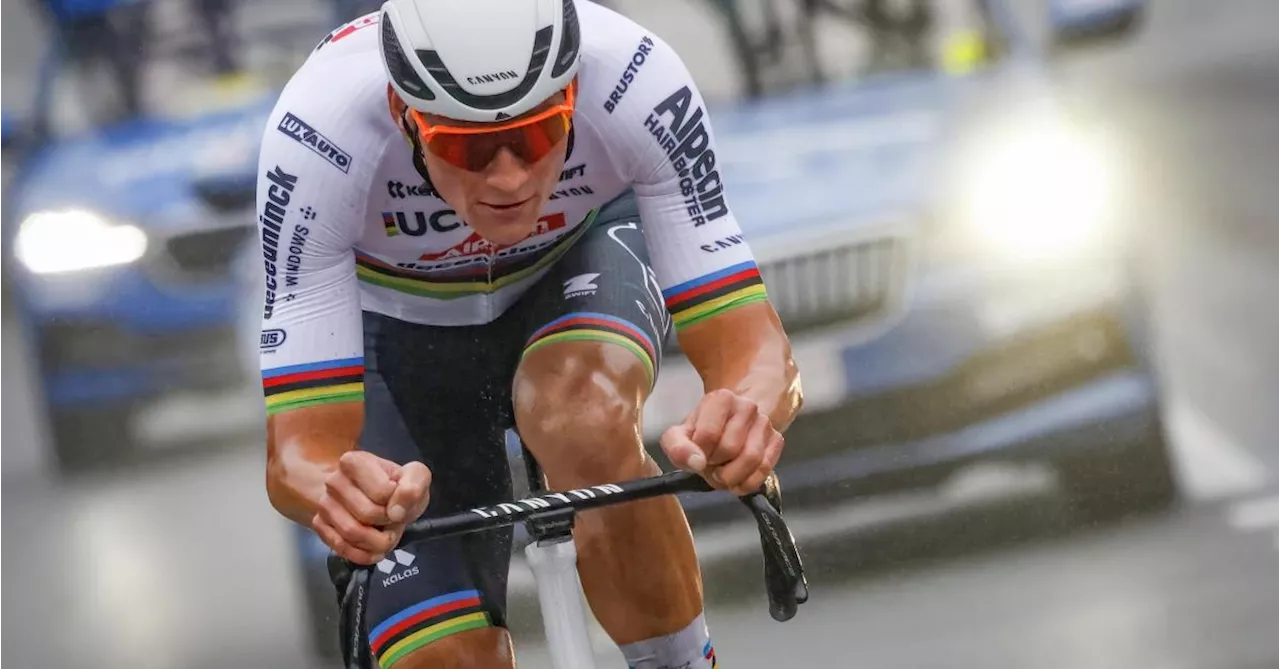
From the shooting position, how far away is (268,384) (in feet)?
8.36

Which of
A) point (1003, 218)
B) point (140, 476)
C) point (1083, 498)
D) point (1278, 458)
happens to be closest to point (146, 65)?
point (140, 476)

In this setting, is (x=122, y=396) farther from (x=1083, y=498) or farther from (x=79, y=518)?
(x=1083, y=498)

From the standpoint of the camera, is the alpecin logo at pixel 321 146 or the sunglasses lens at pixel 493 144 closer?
the sunglasses lens at pixel 493 144

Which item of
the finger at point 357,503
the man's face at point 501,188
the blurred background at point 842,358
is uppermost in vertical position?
the man's face at point 501,188

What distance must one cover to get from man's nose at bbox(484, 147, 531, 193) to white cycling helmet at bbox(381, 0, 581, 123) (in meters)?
0.05

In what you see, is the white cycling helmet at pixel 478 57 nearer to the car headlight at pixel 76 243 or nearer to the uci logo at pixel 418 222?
the uci logo at pixel 418 222

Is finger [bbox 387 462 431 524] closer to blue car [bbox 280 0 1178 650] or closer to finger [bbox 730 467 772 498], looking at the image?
finger [bbox 730 467 772 498]

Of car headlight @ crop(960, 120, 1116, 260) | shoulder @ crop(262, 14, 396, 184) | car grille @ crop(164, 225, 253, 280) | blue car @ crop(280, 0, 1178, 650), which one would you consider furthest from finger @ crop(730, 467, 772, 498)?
car grille @ crop(164, 225, 253, 280)

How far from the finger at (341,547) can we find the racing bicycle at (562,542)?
0.16 ft

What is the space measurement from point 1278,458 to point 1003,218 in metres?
0.95

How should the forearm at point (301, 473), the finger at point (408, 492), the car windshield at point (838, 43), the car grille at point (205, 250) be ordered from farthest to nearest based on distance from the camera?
the car grille at point (205, 250), the car windshield at point (838, 43), the forearm at point (301, 473), the finger at point (408, 492)

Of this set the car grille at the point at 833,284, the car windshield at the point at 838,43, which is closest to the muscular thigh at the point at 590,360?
the car grille at the point at 833,284

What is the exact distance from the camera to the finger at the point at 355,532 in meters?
2.12

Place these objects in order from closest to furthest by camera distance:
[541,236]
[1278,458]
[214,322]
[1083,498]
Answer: [541,236] < [1083,498] < [1278,458] < [214,322]
